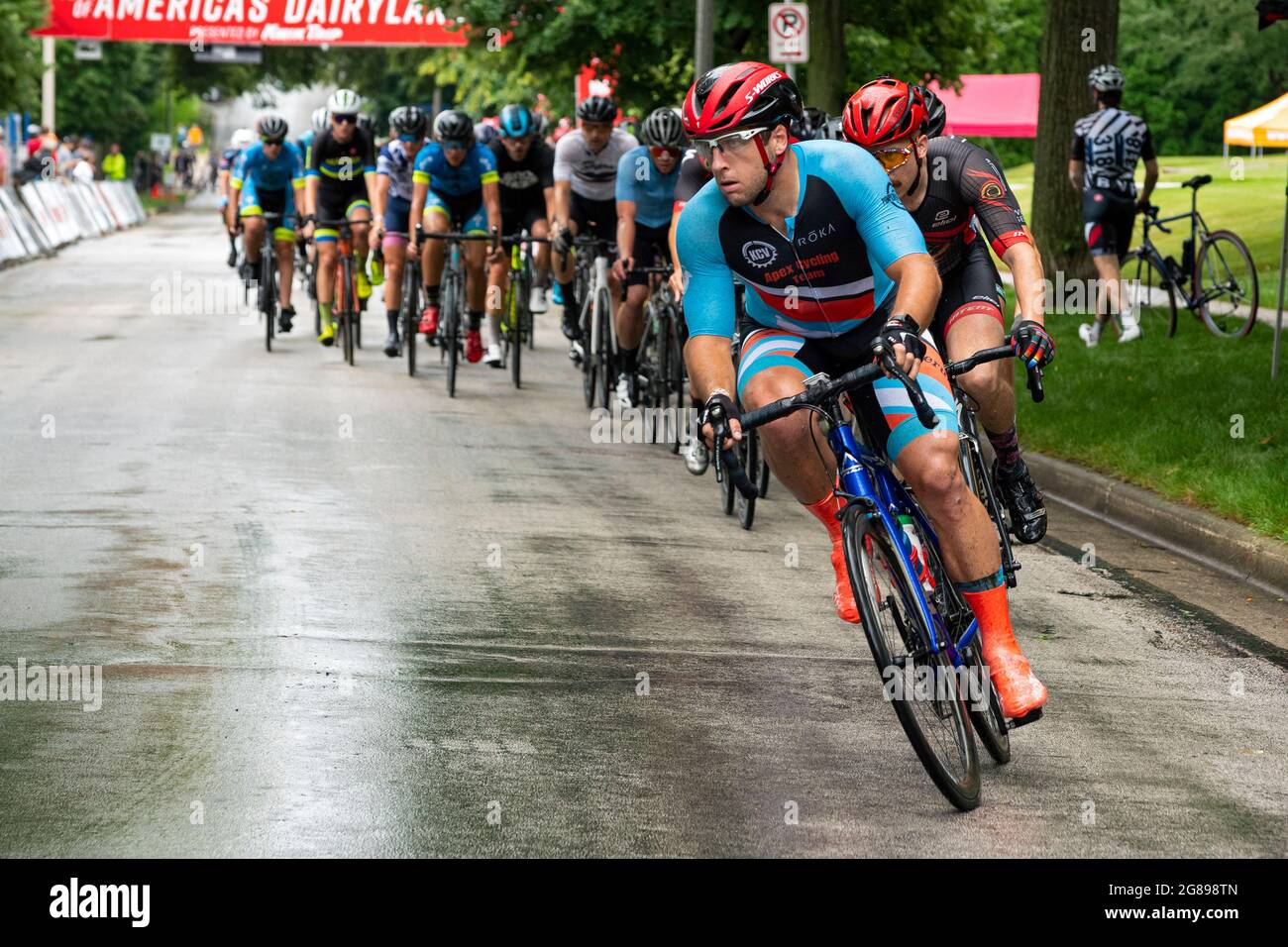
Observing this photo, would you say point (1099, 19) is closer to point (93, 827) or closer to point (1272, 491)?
point (1272, 491)

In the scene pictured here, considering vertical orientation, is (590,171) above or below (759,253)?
below

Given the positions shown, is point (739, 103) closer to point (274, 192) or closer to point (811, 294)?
point (811, 294)

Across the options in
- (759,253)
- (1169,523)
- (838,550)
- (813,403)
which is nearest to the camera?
(813,403)

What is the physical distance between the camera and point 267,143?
18.8 meters

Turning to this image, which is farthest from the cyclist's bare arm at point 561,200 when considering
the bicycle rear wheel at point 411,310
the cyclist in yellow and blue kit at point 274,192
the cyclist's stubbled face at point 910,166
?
the cyclist's stubbled face at point 910,166

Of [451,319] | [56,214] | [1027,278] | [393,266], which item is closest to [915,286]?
[1027,278]

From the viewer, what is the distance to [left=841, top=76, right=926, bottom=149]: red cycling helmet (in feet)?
23.2

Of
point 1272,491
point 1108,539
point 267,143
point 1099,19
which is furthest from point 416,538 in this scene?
point 1099,19

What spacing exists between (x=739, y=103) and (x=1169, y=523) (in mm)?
5062

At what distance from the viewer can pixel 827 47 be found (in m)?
25.0

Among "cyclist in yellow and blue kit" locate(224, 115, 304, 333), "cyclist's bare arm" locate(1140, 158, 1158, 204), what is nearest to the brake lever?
"cyclist's bare arm" locate(1140, 158, 1158, 204)

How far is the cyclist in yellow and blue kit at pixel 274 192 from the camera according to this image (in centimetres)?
1870

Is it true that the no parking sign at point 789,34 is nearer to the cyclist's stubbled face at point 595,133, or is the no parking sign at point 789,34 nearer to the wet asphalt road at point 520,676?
the cyclist's stubbled face at point 595,133
